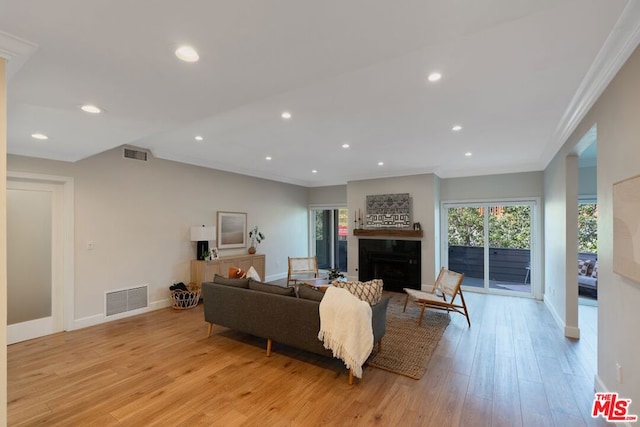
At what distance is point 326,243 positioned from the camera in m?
8.72

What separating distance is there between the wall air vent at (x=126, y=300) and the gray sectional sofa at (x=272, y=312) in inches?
67.7

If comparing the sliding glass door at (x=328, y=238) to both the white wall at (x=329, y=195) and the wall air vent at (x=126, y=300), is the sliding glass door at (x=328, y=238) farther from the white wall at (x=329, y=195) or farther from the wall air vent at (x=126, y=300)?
the wall air vent at (x=126, y=300)

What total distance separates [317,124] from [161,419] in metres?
3.16

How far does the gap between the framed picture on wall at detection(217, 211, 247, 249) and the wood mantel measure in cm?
263

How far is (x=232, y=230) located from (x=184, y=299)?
1774 millimetres

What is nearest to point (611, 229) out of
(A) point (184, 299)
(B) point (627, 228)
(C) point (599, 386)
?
(B) point (627, 228)

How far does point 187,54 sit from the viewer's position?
1672 millimetres

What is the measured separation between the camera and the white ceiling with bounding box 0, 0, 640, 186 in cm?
136

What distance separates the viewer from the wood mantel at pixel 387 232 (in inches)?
243

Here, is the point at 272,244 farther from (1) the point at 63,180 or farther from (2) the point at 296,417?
(2) the point at 296,417

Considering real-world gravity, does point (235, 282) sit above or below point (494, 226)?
below

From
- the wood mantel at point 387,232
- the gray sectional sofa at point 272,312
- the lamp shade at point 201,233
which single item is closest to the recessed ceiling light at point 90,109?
the gray sectional sofa at point 272,312

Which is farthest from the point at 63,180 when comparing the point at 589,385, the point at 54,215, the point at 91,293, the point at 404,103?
the point at 589,385

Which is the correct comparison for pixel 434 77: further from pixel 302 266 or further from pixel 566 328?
pixel 302 266
